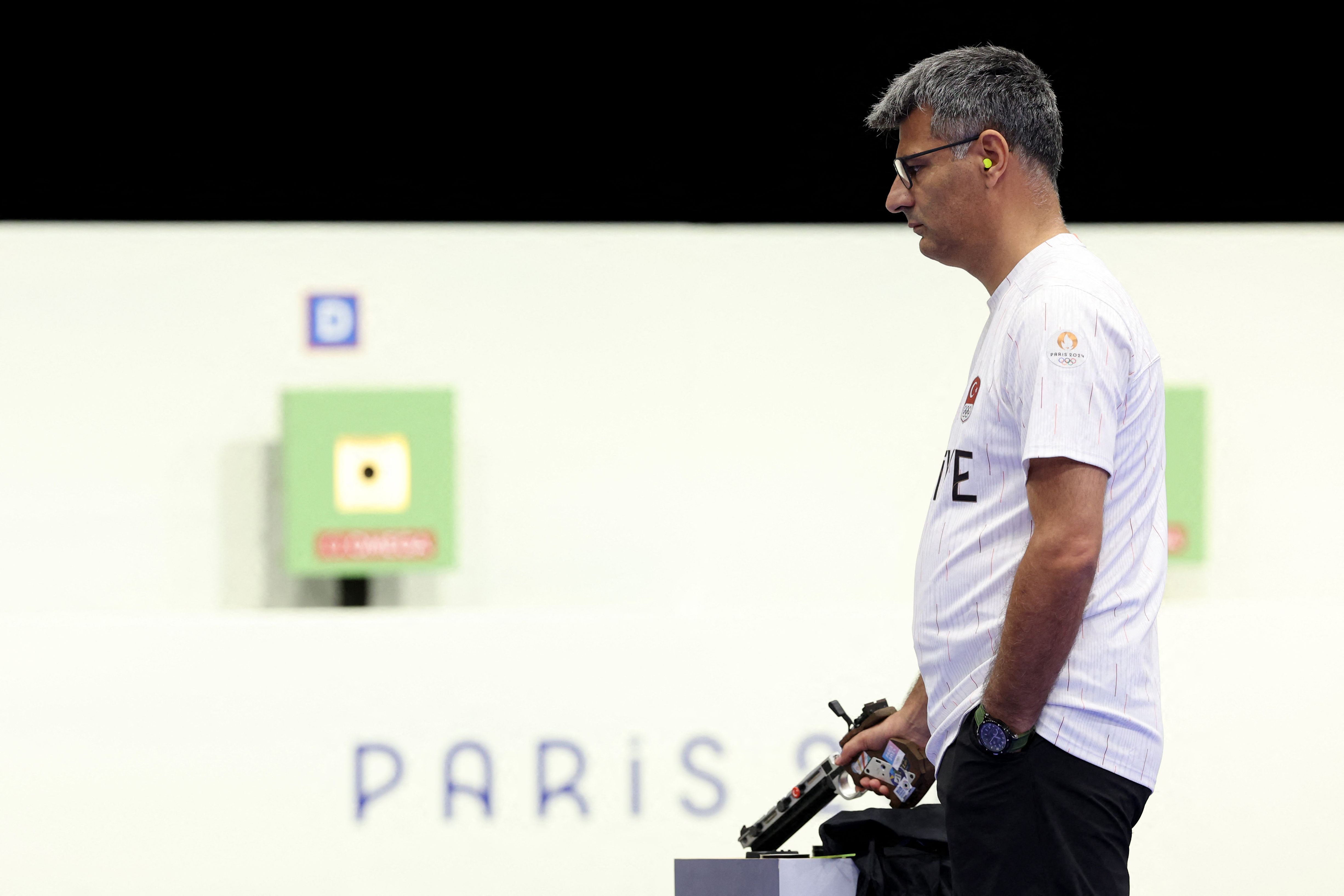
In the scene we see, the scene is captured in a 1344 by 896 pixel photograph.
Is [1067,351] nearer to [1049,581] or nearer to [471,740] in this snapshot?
[1049,581]

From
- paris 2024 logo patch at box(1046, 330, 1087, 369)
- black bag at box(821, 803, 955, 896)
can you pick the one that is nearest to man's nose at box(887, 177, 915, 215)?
paris 2024 logo patch at box(1046, 330, 1087, 369)

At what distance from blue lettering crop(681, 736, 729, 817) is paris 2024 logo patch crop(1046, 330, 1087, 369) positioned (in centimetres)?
176

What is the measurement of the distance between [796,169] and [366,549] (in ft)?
4.12

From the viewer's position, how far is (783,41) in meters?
3.06

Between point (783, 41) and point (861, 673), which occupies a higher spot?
point (783, 41)

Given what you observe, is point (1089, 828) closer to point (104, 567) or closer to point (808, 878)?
point (808, 878)

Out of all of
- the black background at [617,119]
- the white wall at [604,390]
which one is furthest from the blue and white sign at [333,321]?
the black background at [617,119]

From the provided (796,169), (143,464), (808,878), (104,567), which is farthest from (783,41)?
(808,878)

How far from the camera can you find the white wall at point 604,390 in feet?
10.1

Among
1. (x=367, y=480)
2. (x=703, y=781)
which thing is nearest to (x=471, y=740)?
(x=703, y=781)

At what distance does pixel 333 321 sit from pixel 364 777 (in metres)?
1.02

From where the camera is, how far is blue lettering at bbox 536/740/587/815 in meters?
2.77

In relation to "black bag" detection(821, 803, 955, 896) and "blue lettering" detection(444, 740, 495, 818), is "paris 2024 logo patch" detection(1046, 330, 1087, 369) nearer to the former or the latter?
"black bag" detection(821, 803, 955, 896)

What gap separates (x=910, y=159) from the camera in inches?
53.0
